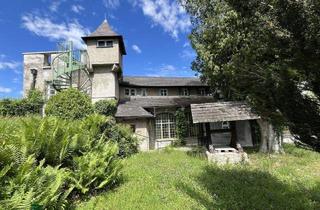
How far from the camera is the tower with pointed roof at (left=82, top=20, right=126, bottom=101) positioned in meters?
21.7

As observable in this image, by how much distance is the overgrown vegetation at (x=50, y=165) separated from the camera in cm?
627

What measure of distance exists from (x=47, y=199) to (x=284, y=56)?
5.98 m

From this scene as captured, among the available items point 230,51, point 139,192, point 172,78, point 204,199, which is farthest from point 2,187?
point 172,78

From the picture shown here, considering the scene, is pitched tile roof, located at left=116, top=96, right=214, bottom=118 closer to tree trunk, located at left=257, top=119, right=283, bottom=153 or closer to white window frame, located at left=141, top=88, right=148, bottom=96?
white window frame, located at left=141, top=88, right=148, bottom=96

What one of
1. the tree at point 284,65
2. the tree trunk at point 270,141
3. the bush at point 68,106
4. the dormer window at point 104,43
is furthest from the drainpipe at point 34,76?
the tree at point 284,65

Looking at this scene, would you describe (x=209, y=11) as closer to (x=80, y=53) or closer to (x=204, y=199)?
(x=80, y=53)

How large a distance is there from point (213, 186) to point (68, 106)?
12.4 metres

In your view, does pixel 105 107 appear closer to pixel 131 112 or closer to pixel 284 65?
pixel 131 112

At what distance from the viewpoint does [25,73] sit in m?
25.6

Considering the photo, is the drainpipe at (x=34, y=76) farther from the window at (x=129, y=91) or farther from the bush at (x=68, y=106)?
the window at (x=129, y=91)

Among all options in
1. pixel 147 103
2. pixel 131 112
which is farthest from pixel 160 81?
pixel 131 112

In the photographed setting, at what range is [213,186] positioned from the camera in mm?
10000

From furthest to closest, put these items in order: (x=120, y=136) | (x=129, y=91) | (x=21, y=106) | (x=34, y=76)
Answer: (x=129, y=91), (x=34, y=76), (x=21, y=106), (x=120, y=136)

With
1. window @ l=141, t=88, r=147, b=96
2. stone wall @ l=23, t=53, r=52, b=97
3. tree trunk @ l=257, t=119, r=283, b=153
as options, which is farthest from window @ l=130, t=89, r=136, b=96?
tree trunk @ l=257, t=119, r=283, b=153
